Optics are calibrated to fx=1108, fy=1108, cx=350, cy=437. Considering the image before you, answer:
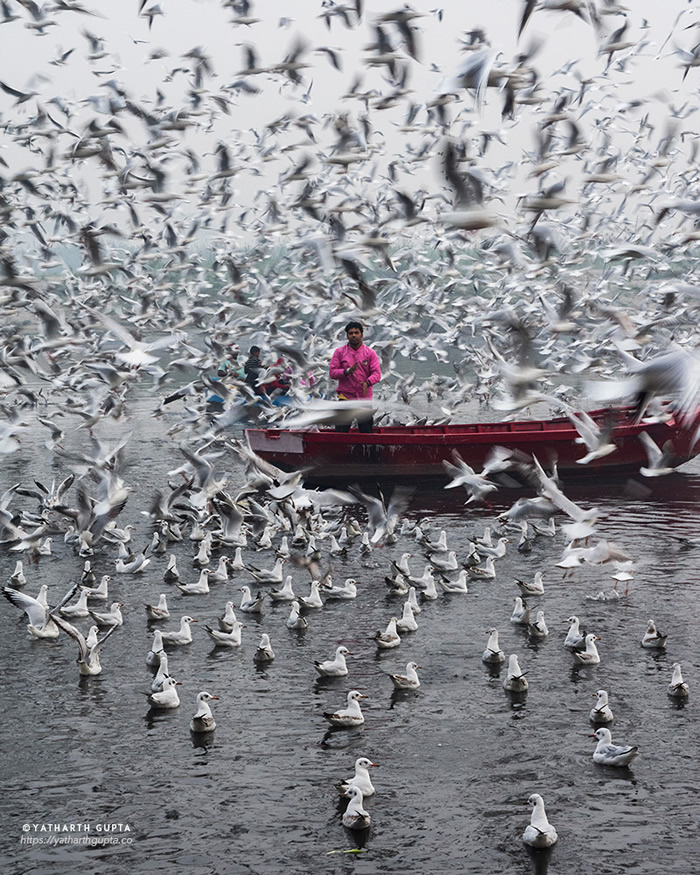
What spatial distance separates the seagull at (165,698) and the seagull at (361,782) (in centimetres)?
266

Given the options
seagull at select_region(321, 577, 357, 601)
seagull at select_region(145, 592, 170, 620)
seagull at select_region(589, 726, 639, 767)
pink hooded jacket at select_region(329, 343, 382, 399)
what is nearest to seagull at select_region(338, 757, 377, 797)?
seagull at select_region(589, 726, 639, 767)

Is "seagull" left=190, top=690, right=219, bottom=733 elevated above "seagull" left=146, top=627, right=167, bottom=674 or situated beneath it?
elevated above

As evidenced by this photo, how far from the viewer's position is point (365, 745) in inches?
444

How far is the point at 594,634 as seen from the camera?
1452cm

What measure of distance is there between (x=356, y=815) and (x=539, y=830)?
1561 millimetres

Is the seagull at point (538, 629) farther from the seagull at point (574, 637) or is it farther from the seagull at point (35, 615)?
the seagull at point (35, 615)

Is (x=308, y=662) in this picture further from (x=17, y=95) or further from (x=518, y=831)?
(x=17, y=95)

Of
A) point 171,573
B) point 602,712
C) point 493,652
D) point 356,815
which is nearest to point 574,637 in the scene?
point 493,652

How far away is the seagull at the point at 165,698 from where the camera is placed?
1201cm

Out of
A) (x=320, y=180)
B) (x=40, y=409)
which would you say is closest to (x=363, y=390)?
(x=320, y=180)

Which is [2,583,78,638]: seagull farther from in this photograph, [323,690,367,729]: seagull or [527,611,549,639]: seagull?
[527,611,549,639]: seagull

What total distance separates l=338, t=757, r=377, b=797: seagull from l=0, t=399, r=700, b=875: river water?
14 centimetres

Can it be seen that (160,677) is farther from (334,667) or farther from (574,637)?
(574,637)

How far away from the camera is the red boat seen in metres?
24.7
